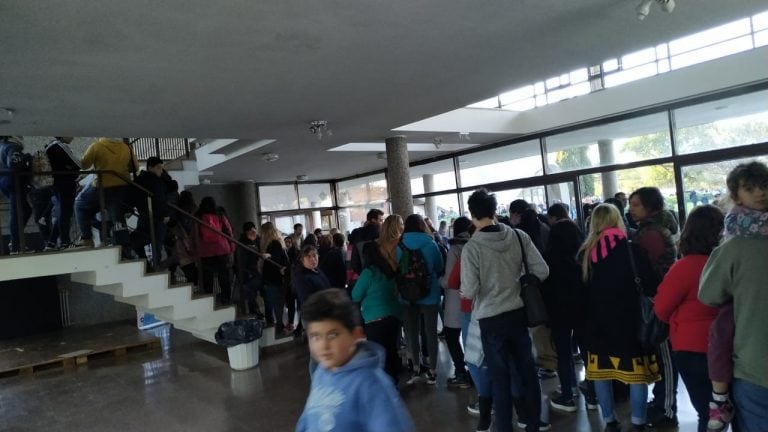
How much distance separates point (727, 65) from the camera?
6.27m

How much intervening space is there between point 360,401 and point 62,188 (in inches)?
224

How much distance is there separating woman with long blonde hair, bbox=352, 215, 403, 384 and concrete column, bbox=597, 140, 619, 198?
556cm

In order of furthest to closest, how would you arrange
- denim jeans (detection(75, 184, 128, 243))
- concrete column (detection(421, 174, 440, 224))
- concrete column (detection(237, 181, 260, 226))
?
concrete column (detection(237, 181, 260, 226)) < concrete column (detection(421, 174, 440, 224)) < denim jeans (detection(75, 184, 128, 243))

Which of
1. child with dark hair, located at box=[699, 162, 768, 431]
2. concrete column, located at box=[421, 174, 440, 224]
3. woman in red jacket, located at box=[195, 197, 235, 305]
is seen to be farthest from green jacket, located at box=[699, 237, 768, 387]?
concrete column, located at box=[421, 174, 440, 224]

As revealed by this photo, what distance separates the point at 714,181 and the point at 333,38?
6.31m

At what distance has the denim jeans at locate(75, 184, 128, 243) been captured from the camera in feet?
18.9

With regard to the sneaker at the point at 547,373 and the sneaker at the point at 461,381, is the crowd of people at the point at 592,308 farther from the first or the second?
the sneaker at the point at 547,373

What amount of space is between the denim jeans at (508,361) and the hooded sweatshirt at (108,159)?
190 inches

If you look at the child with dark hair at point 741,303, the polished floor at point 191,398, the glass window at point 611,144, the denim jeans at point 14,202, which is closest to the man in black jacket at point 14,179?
the denim jeans at point 14,202

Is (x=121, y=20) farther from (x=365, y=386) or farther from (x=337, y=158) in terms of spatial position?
(x=337, y=158)

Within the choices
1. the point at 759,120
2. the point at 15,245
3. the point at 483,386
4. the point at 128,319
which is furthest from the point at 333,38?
the point at 128,319

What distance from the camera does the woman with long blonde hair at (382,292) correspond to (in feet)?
12.9

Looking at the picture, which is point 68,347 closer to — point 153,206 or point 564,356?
point 153,206

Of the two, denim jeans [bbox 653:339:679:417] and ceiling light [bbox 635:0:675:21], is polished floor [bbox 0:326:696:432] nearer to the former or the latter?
denim jeans [bbox 653:339:679:417]
